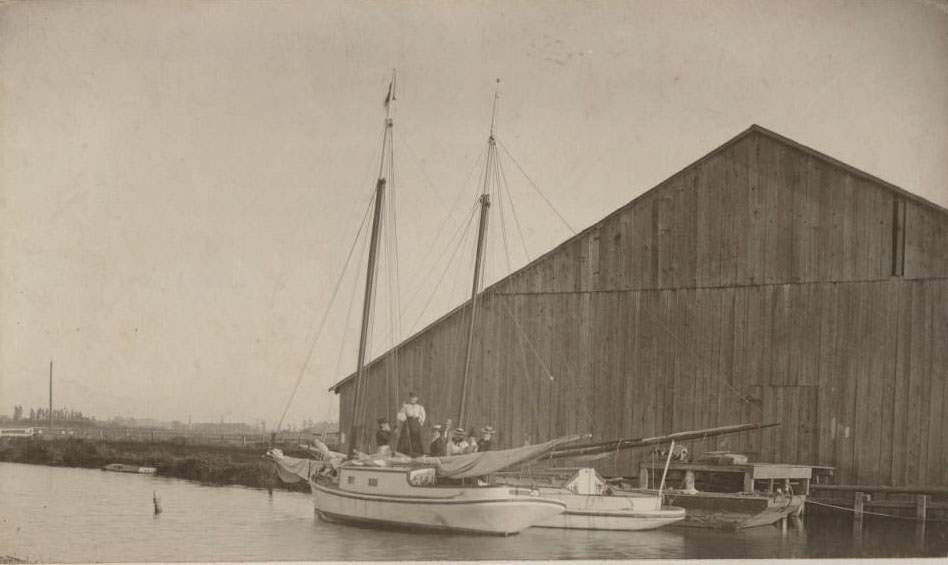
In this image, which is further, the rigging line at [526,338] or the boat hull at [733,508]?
the rigging line at [526,338]

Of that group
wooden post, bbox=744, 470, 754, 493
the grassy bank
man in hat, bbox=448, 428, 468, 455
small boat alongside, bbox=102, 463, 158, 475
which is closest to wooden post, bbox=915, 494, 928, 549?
wooden post, bbox=744, 470, 754, 493

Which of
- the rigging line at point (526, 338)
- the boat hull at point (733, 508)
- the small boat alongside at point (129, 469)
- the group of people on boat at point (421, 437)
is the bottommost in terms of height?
the boat hull at point (733, 508)

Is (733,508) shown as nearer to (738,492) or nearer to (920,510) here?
(738,492)

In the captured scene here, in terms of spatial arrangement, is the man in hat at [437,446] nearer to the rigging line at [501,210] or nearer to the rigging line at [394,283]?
the rigging line at [394,283]

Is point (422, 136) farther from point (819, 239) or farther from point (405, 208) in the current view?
point (819, 239)

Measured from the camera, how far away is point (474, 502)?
54.6 feet

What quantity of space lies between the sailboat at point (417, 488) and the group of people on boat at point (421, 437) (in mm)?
363

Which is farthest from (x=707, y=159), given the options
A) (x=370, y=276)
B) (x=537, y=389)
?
(x=370, y=276)

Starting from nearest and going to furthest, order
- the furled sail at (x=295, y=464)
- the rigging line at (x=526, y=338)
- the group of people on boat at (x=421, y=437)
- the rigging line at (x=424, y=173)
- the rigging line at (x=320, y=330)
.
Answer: the rigging line at (x=424, y=173), the rigging line at (x=320, y=330), the group of people on boat at (x=421, y=437), the furled sail at (x=295, y=464), the rigging line at (x=526, y=338)

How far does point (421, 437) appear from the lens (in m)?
18.4

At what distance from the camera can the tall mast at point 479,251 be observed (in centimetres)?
1716

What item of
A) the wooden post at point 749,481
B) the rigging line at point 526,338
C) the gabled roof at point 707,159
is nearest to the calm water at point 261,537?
the wooden post at point 749,481

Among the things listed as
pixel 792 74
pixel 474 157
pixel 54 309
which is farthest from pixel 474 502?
pixel 792 74

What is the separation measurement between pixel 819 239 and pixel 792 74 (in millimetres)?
2403
